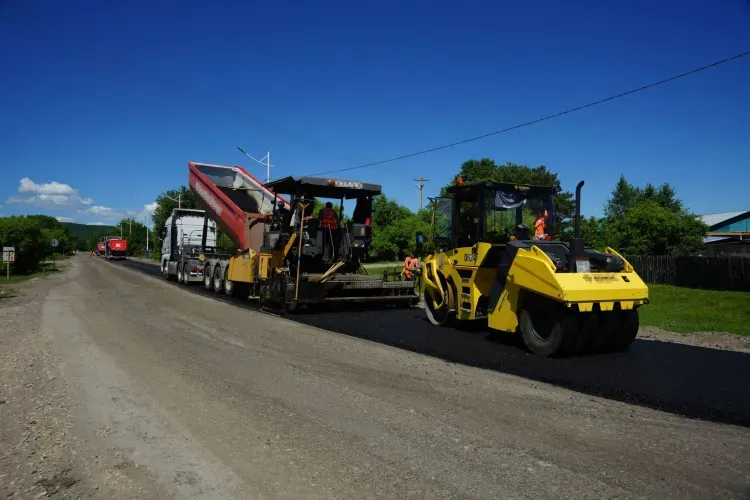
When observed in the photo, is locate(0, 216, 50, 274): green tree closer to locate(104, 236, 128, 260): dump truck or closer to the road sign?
the road sign

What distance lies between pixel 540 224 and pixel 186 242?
16518mm

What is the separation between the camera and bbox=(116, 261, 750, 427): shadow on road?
5.21 metres

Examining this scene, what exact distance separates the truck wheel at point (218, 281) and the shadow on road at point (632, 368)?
28.7 feet

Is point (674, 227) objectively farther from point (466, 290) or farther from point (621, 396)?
point (621, 396)

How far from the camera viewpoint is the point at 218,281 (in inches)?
698

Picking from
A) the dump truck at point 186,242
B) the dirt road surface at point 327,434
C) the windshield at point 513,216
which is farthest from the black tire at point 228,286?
the windshield at point 513,216

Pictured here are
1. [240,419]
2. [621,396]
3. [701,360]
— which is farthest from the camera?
[701,360]

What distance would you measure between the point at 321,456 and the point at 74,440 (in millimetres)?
2042

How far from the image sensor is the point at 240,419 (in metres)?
4.77

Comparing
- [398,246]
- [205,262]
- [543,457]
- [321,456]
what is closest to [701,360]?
[543,457]

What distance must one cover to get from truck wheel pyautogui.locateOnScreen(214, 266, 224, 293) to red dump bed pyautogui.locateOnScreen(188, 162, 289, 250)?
1.55 metres

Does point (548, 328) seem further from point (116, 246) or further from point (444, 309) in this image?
point (116, 246)

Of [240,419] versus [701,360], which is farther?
[701,360]

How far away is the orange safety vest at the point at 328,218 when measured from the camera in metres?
12.9
